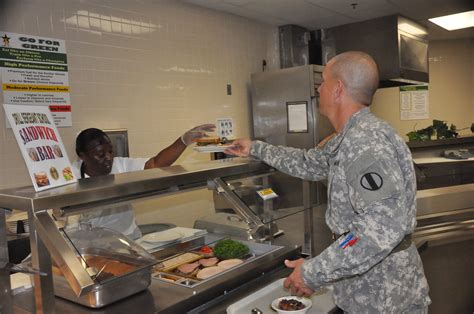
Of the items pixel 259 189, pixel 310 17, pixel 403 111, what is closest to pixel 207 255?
pixel 259 189

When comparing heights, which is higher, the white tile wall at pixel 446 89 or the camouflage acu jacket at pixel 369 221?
the white tile wall at pixel 446 89

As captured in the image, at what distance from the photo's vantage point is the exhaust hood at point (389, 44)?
508cm

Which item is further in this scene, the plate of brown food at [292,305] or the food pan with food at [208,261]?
the food pan with food at [208,261]

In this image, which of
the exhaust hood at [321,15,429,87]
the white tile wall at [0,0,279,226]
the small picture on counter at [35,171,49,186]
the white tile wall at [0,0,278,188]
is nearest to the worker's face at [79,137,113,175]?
the white tile wall at [0,0,279,226]

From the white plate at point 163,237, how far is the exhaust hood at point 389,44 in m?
3.95

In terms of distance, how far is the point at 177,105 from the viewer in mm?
4258

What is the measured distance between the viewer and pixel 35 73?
317 cm

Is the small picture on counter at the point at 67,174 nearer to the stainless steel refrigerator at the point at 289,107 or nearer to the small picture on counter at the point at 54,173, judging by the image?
the small picture on counter at the point at 54,173

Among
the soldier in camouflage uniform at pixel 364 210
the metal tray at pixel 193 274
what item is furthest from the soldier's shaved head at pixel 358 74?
the metal tray at pixel 193 274

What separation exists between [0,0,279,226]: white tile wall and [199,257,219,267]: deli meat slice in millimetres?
400

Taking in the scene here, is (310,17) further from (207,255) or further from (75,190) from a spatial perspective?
(75,190)

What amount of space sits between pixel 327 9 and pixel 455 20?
2.08 meters

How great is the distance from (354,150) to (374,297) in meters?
0.59

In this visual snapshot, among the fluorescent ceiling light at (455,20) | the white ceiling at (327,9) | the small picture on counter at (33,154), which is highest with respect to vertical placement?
the white ceiling at (327,9)
